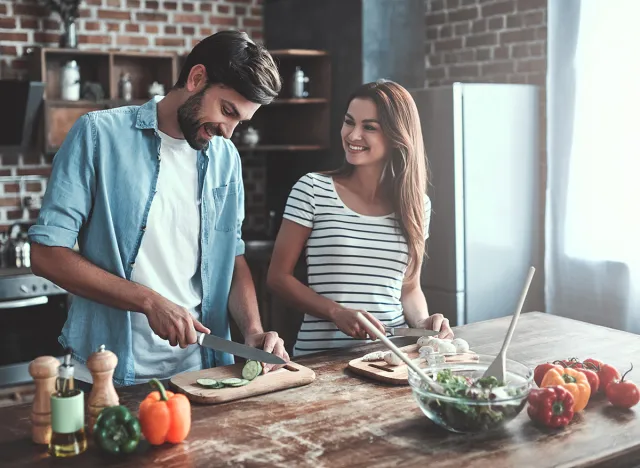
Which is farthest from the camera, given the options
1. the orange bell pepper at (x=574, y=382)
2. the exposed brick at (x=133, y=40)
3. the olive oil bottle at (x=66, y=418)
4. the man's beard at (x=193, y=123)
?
the exposed brick at (x=133, y=40)

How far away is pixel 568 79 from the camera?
4.06m

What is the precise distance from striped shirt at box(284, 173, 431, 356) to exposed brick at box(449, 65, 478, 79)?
226 centimetres

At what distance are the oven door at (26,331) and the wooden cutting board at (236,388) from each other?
2186 millimetres

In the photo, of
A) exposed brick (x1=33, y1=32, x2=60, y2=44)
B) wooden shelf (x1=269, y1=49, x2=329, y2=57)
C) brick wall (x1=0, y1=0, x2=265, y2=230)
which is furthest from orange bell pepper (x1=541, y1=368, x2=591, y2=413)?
exposed brick (x1=33, y1=32, x2=60, y2=44)

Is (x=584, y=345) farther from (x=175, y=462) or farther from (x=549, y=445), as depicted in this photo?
(x=175, y=462)

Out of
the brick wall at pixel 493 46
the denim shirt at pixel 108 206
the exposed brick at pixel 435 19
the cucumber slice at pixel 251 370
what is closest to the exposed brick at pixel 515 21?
the brick wall at pixel 493 46

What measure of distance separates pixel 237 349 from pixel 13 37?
10.6ft

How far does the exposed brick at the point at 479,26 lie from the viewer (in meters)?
4.59

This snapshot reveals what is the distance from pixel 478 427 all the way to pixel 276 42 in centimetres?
406

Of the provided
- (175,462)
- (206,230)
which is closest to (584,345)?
(206,230)

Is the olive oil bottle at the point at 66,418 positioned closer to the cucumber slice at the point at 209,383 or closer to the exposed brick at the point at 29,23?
the cucumber slice at the point at 209,383

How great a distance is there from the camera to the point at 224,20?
5.28 meters

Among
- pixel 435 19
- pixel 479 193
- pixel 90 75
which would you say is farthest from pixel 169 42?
pixel 479 193

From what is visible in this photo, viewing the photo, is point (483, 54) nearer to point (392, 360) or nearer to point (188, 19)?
point (188, 19)
